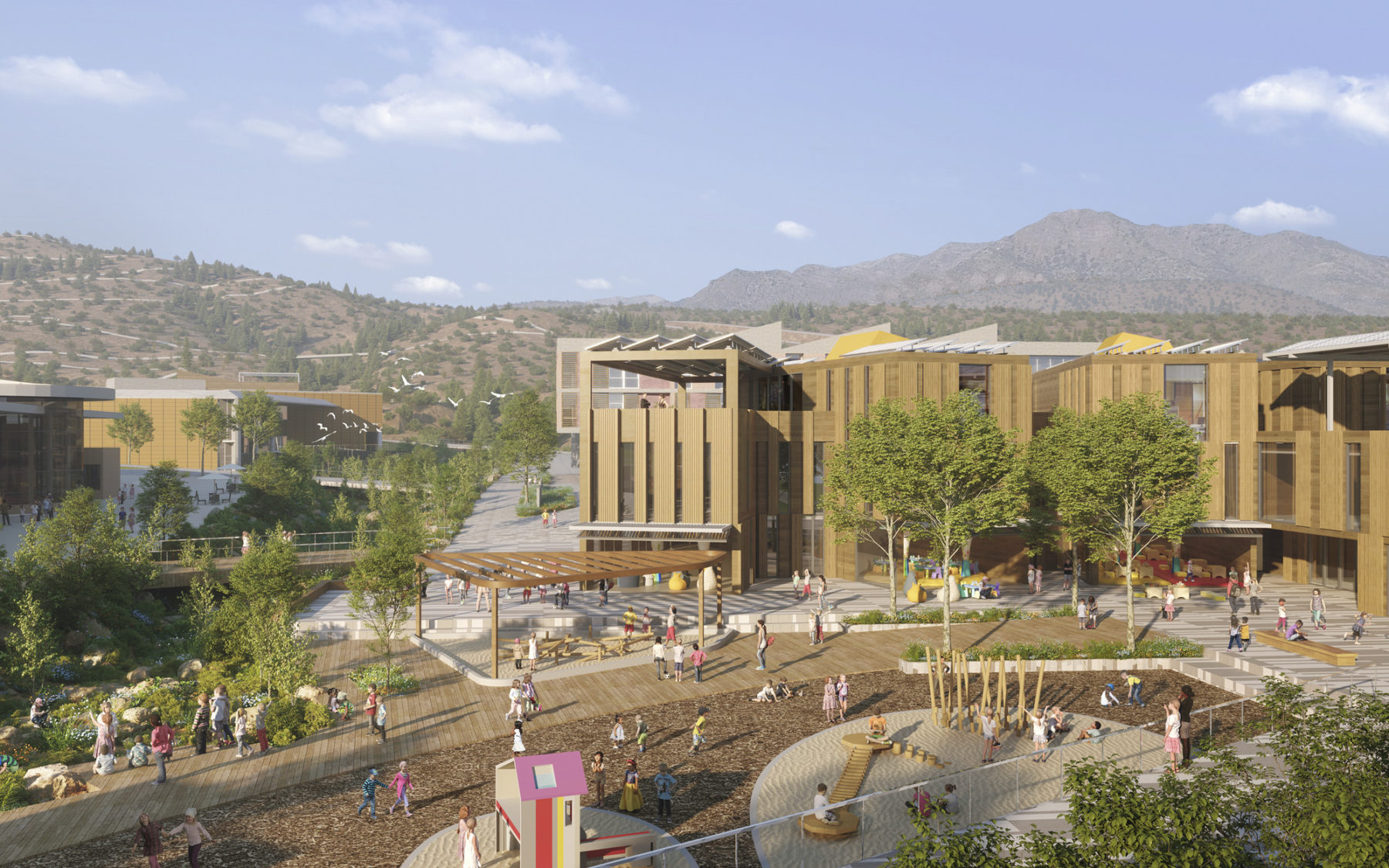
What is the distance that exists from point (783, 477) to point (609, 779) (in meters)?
25.2

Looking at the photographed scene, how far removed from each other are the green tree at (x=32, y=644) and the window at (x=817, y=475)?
101 ft

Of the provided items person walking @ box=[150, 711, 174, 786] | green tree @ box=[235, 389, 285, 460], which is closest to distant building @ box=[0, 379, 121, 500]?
green tree @ box=[235, 389, 285, 460]

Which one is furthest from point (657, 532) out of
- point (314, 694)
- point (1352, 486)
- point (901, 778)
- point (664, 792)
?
point (1352, 486)

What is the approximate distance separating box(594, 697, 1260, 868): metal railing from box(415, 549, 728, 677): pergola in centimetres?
1112

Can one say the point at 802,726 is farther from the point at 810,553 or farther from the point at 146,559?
the point at 146,559

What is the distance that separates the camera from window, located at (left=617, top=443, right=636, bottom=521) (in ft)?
131

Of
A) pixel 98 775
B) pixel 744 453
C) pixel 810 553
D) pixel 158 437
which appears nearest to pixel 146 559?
pixel 98 775

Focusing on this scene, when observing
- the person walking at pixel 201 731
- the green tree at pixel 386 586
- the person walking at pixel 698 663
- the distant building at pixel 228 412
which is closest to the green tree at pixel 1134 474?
the person walking at pixel 698 663

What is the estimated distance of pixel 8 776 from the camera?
18953mm

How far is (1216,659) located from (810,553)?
18967mm

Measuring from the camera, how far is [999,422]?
4272 centimetres

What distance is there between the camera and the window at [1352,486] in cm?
3612

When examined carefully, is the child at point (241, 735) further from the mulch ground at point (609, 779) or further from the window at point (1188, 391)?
the window at point (1188, 391)

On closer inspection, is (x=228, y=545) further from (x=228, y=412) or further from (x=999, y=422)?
(x=228, y=412)
